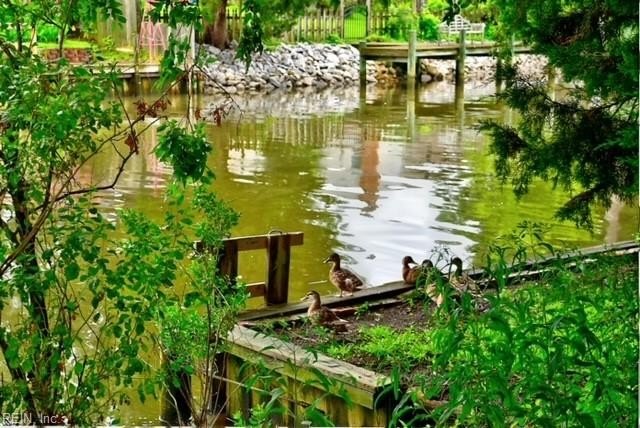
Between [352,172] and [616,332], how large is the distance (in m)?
11.3

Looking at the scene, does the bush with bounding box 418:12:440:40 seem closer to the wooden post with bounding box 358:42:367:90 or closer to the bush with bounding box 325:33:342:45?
the bush with bounding box 325:33:342:45

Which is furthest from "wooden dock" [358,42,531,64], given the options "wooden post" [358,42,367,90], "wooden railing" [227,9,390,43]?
"wooden railing" [227,9,390,43]

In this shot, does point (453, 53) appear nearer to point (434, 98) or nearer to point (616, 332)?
point (434, 98)

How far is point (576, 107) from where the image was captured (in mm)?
6047

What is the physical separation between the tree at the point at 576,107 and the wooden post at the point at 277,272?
5.21 ft

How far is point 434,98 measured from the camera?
2727 centimetres

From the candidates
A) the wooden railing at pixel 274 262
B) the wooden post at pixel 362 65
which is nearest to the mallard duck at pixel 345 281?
the wooden railing at pixel 274 262

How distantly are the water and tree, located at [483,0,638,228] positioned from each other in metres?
1.85

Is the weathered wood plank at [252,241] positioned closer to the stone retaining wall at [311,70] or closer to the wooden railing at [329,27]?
the stone retaining wall at [311,70]

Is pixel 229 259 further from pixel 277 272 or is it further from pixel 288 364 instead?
pixel 288 364

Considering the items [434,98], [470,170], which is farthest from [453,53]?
[470,170]

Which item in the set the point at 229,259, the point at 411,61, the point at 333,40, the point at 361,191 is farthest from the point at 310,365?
the point at 333,40

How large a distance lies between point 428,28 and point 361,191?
72.4ft

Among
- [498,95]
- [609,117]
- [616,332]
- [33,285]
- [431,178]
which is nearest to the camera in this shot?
[33,285]
